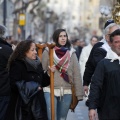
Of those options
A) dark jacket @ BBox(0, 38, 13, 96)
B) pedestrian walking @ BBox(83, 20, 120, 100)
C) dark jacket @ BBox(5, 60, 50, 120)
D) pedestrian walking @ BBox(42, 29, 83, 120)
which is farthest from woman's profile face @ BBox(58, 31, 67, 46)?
dark jacket @ BBox(5, 60, 50, 120)

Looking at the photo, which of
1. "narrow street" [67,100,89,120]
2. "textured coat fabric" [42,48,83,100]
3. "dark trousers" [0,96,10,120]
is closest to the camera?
"dark trousers" [0,96,10,120]

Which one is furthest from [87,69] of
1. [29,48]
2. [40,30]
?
[40,30]

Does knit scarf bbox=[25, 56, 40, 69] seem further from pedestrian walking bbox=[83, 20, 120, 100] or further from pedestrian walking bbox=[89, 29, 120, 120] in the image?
pedestrian walking bbox=[89, 29, 120, 120]

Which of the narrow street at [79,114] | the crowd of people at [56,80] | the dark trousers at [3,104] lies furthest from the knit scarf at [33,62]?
the narrow street at [79,114]

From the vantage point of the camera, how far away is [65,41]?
1151cm

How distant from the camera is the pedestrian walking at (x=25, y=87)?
9781 mm

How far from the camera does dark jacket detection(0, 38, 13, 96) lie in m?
10.4

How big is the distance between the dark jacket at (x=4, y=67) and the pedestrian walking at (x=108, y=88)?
86.9 inches

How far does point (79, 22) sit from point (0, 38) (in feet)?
517


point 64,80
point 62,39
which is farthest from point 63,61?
point 62,39

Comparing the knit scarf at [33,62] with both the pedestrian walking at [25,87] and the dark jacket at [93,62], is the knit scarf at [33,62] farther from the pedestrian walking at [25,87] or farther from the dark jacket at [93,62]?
the dark jacket at [93,62]

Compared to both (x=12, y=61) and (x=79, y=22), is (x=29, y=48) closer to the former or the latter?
(x=12, y=61)

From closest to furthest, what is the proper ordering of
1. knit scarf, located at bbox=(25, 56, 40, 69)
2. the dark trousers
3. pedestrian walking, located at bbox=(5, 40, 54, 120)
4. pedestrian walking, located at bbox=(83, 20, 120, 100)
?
pedestrian walking, located at bbox=(5, 40, 54, 120)
knit scarf, located at bbox=(25, 56, 40, 69)
the dark trousers
pedestrian walking, located at bbox=(83, 20, 120, 100)

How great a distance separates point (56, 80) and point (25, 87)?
4.82 ft
